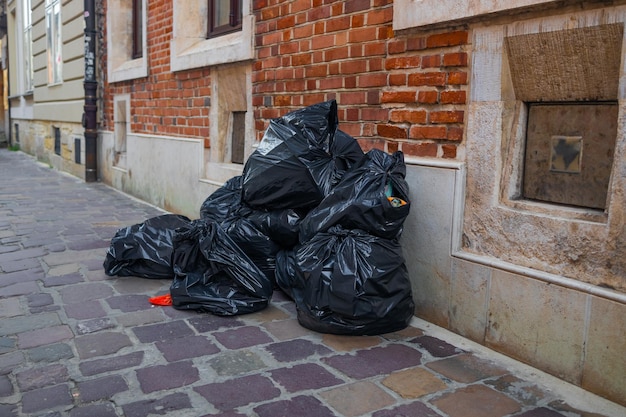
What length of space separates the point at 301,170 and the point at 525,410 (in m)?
1.85

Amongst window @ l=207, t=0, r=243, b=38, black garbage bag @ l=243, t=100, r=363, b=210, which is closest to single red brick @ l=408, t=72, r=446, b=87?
black garbage bag @ l=243, t=100, r=363, b=210

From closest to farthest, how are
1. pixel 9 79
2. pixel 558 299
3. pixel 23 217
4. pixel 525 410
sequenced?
pixel 525 410
pixel 558 299
pixel 23 217
pixel 9 79

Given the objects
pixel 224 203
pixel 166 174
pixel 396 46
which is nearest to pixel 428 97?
pixel 396 46

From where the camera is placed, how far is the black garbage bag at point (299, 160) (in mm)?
3674

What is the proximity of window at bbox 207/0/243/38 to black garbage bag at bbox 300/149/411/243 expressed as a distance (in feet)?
10.3

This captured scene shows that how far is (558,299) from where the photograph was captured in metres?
2.69

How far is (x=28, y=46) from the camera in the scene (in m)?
15.9

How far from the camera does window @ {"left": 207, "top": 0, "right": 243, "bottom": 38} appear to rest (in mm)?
6059

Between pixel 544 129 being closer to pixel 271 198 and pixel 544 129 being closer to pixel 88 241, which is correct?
pixel 271 198

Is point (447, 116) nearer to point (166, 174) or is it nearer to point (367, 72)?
point (367, 72)

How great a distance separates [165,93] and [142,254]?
332 cm

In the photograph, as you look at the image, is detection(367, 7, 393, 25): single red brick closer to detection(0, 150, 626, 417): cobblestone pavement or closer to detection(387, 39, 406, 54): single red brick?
detection(387, 39, 406, 54): single red brick

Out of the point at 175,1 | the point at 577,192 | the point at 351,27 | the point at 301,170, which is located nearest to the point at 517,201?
the point at 577,192

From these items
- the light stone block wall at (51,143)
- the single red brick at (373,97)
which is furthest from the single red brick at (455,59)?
the light stone block wall at (51,143)
